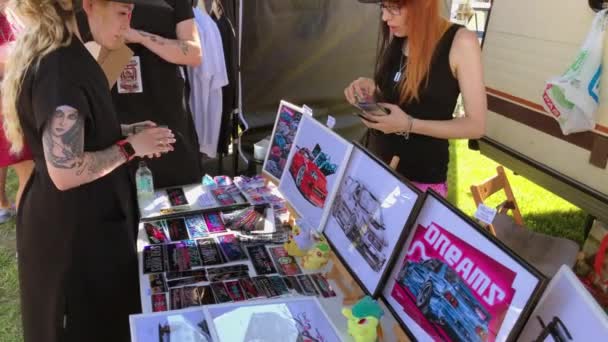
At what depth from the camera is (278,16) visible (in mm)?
3887

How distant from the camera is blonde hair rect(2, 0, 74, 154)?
1.44 meters

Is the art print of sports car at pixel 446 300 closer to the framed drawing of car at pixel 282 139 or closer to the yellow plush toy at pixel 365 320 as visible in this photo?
the yellow plush toy at pixel 365 320

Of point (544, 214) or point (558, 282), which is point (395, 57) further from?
point (544, 214)

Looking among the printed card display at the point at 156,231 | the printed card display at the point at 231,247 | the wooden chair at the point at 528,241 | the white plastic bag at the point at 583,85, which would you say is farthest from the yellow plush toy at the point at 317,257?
the white plastic bag at the point at 583,85

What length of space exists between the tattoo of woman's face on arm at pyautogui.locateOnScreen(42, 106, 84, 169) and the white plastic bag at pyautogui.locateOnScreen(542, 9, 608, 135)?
2477 millimetres

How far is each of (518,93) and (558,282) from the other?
2628mm

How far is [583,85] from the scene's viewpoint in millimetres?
2699

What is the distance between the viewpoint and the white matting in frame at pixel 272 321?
142 cm

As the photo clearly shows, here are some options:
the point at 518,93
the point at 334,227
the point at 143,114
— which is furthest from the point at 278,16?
the point at 334,227

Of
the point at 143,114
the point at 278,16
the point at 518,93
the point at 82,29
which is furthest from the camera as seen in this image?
the point at 278,16

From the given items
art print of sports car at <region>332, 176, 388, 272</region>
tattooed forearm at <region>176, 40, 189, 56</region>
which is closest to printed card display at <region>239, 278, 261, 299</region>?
art print of sports car at <region>332, 176, 388, 272</region>

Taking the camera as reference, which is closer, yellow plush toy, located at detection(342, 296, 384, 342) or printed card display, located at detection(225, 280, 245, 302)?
yellow plush toy, located at detection(342, 296, 384, 342)

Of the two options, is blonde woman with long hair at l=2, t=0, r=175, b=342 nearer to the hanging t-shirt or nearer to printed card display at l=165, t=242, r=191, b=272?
printed card display at l=165, t=242, r=191, b=272

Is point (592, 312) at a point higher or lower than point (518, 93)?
higher
